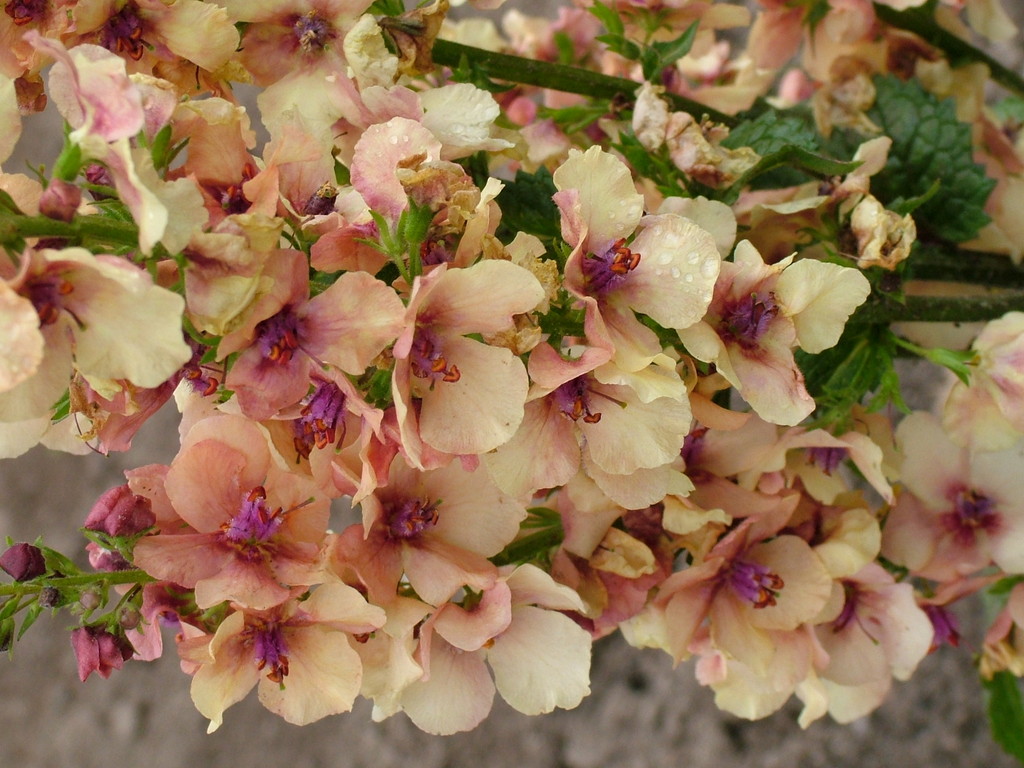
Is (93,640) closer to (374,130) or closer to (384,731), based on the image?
(374,130)

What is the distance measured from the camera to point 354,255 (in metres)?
0.48

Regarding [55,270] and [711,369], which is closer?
[55,270]

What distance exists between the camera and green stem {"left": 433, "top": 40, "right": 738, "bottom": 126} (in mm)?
647

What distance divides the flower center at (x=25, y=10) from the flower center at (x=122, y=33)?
0.13 feet

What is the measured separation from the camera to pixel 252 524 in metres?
0.51

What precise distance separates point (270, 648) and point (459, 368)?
19cm

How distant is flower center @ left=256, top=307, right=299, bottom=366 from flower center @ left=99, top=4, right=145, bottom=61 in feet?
0.65

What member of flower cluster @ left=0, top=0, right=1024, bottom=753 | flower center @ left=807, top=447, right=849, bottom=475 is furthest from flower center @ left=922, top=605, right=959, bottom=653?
flower center @ left=807, top=447, right=849, bottom=475

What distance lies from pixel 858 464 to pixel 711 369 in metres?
0.16

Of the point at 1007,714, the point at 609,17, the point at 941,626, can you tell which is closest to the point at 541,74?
the point at 609,17

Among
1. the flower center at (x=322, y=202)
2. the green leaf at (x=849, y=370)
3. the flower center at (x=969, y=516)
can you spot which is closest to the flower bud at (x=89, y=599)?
the flower center at (x=322, y=202)

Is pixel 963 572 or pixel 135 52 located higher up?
pixel 135 52

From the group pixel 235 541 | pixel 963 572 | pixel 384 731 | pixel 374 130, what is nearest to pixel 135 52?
pixel 374 130

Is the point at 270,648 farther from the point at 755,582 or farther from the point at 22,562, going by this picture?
the point at 755,582
